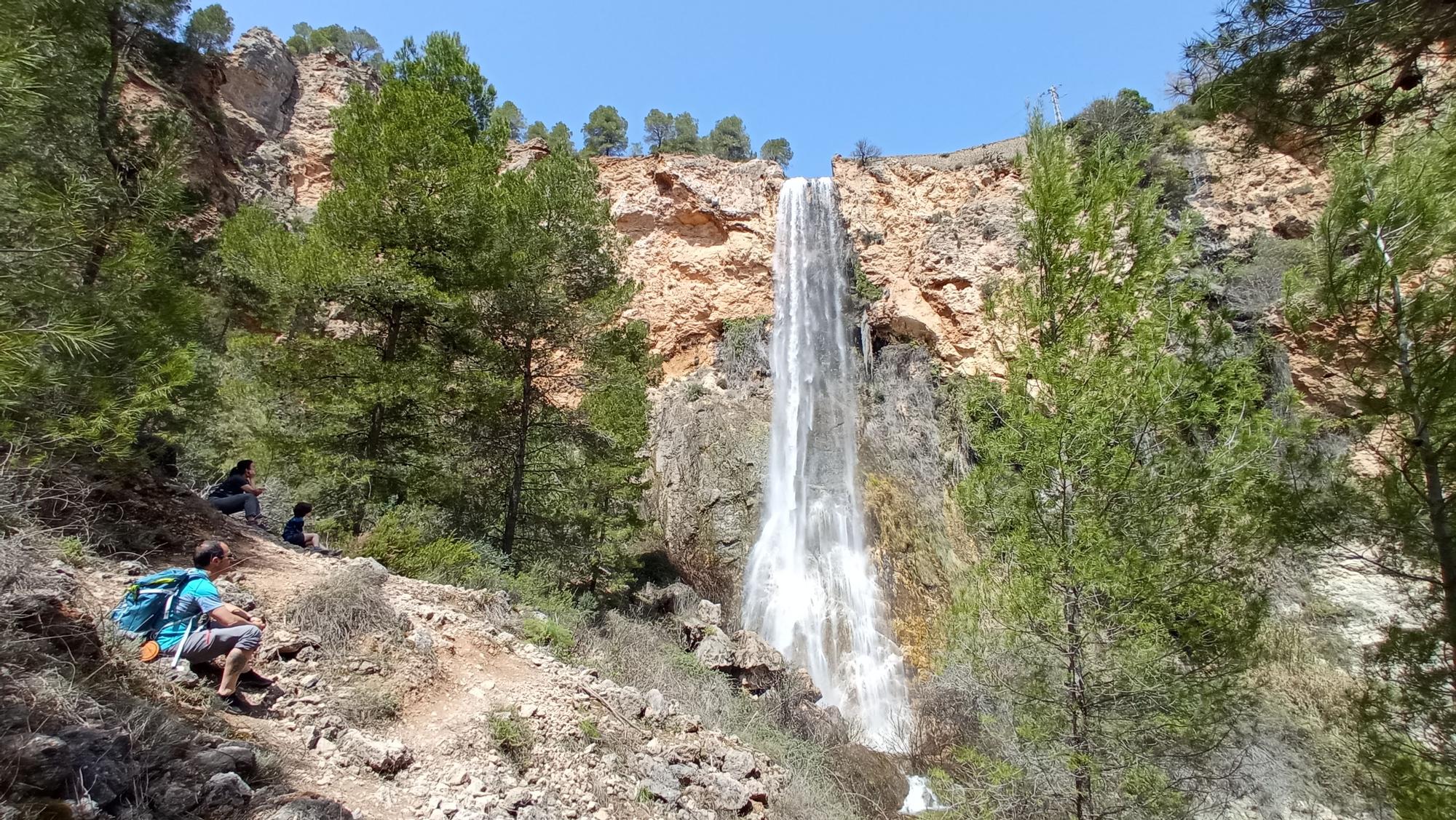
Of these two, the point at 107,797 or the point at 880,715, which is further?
the point at 880,715

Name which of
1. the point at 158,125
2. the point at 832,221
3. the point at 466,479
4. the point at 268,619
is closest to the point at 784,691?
the point at 466,479

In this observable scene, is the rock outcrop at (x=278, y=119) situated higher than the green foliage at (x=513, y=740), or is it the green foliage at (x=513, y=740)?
the rock outcrop at (x=278, y=119)

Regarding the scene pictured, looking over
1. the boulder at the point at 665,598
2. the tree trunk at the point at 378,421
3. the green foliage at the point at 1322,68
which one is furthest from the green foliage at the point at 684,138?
the green foliage at the point at 1322,68

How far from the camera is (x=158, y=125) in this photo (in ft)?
24.6

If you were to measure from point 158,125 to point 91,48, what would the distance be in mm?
1088

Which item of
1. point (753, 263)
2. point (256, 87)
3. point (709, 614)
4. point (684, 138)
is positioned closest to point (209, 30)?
point (256, 87)

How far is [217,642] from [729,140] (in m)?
39.7

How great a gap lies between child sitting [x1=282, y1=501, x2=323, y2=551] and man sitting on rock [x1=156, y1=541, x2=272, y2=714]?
10.3ft

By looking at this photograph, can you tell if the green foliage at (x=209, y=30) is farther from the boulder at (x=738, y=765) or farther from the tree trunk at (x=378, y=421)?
the boulder at (x=738, y=765)

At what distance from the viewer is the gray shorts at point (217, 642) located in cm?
372

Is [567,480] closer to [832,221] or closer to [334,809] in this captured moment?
[334,809]

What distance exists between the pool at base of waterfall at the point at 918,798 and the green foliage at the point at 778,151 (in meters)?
36.3

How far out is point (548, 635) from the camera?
267 inches

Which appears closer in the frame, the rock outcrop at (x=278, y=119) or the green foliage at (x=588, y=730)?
the green foliage at (x=588, y=730)
